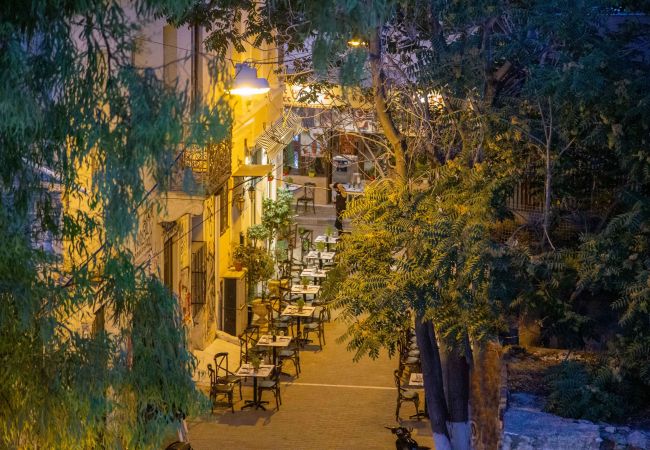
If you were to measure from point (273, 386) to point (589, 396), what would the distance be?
849 cm

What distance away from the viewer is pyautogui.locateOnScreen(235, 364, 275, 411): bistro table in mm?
18719

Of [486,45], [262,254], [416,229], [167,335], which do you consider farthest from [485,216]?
[262,254]

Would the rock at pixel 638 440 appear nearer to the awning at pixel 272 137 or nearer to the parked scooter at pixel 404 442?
the parked scooter at pixel 404 442

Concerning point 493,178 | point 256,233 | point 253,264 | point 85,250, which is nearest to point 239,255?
point 253,264

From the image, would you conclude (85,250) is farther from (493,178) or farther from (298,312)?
(298,312)

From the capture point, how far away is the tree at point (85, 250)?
7.25m

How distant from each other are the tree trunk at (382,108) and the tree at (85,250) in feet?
24.2

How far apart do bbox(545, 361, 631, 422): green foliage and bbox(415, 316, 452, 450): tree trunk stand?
3554 millimetres

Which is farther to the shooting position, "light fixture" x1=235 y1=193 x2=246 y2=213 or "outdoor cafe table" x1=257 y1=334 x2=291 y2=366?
"light fixture" x1=235 y1=193 x2=246 y2=213

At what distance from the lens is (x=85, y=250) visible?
7547 mm

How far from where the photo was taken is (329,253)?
2864cm

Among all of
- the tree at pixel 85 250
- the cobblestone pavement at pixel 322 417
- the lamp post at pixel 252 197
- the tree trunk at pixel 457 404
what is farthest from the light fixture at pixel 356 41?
the lamp post at pixel 252 197

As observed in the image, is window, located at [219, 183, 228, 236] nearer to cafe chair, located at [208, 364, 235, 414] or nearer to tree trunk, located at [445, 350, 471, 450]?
cafe chair, located at [208, 364, 235, 414]

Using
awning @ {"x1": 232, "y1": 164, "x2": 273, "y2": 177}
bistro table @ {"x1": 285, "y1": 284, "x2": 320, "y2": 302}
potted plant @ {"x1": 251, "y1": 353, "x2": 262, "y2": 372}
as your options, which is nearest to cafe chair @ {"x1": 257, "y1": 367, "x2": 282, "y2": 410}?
potted plant @ {"x1": 251, "y1": 353, "x2": 262, "y2": 372}
